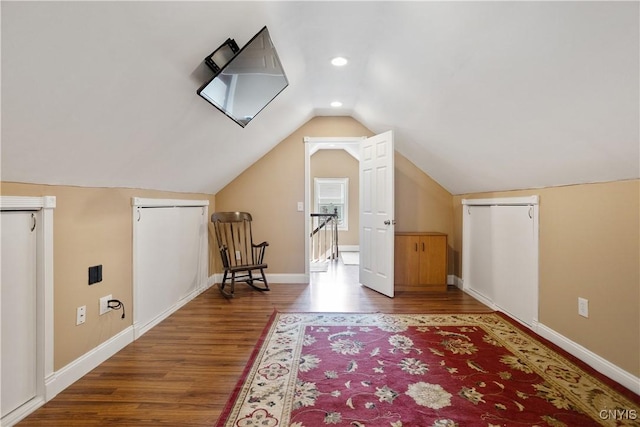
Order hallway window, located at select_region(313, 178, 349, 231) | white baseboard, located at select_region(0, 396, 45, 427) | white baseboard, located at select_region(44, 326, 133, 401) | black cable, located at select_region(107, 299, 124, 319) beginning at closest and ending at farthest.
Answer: white baseboard, located at select_region(0, 396, 45, 427)
white baseboard, located at select_region(44, 326, 133, 401)
black cable, located at select_region(107, 299, 124, 319)
hallway window, located at select_region(313, 178, 349, 231)

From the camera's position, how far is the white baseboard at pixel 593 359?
74.4 inches

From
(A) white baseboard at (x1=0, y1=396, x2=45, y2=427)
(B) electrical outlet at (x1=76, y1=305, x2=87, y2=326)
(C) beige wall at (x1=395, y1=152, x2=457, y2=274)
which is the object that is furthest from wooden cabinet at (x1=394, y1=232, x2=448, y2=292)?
(A) white baseboard at (x1=0, y1=396, x2=45, y2=427)

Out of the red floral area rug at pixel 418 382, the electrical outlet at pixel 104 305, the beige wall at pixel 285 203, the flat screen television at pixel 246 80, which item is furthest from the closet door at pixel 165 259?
the flat screen television at pixel 246 80

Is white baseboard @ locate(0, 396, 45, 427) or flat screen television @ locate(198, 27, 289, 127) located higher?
flat screen television @ locate(198, 27, 289, 127)

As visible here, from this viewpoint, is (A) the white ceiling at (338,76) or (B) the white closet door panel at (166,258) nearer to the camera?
(A) the white ceiling at (338,76)

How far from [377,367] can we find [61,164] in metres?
2.28

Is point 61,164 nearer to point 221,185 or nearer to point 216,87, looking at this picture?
point 216,87

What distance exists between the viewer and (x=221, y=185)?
174 inches

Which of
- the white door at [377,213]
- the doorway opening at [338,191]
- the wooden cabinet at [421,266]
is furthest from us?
the doorway opening at [338,191]

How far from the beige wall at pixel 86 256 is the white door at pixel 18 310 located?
→ 129mm

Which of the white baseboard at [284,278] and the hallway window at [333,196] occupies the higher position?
the hallway window at [333,196]

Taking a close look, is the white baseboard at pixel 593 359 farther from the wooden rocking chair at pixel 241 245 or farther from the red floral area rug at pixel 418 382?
the wooden rocking chair at pixel 241 245

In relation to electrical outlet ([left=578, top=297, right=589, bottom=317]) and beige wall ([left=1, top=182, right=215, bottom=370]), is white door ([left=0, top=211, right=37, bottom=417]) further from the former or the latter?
electrical outlet ([left=578, top=297, right=589, bottom=317])

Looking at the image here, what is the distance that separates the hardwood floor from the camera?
5.65ft
